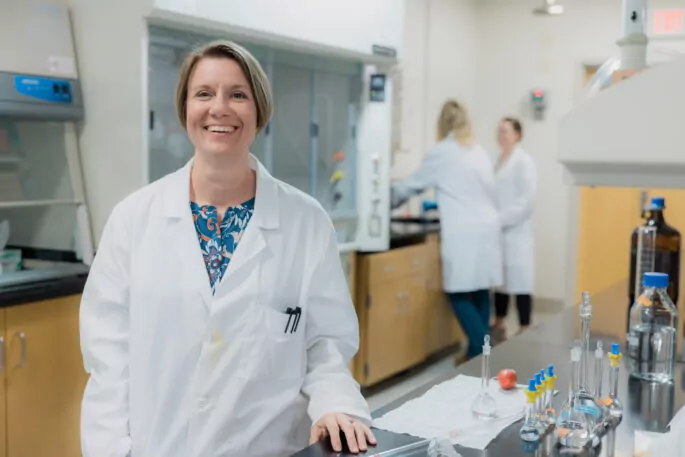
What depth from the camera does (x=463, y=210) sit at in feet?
14.8

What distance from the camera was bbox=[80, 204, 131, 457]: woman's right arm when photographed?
1.56 metres

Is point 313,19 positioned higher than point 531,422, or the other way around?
point 313,19

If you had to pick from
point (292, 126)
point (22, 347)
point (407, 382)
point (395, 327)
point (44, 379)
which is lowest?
point (407, 382)

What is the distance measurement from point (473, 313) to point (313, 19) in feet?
6.46

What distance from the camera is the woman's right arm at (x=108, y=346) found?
1.56m

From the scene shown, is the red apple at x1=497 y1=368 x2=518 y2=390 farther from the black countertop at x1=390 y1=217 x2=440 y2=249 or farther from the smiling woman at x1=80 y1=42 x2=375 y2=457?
the black countertop at x1=390 y1=217 x2=440 y2=249

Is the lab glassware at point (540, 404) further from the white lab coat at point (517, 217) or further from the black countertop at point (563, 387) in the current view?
the white lab coat at point (517, 217)

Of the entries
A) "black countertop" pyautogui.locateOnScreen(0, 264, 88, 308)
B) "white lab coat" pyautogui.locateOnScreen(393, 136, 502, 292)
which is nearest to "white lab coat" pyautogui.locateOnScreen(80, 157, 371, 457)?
"black countertop" pyautogui.locateOnScreen(0, 264, 88, 308)

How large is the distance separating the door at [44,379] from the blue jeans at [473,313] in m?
2.36

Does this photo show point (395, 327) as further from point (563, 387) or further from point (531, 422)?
point (531, 422)

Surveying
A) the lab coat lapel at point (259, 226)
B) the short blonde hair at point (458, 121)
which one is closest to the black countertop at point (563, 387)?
the lab coat lapel at point (259, 226)

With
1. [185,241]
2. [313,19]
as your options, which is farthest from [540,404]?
[313,19]

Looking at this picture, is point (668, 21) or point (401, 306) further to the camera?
point (668, 21)

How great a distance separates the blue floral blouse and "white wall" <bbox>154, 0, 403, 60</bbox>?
1.34m
